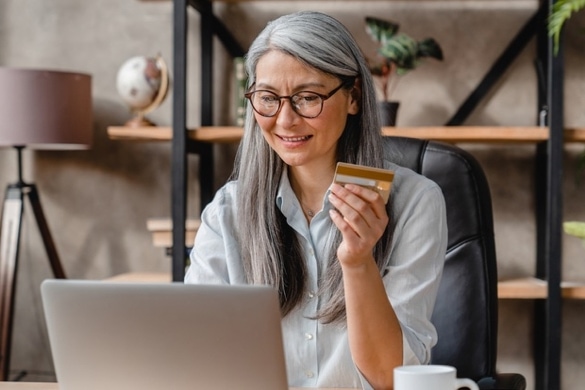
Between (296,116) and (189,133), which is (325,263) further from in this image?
(189,133)

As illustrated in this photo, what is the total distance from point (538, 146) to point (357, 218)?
1812mm

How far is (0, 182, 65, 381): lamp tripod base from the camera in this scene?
9.00 ft

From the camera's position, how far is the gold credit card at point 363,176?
1.15m

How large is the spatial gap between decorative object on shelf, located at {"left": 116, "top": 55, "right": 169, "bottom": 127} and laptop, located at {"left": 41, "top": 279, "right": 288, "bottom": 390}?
1.96 m

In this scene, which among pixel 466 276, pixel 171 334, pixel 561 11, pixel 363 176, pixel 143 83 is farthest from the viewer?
pixel 143 83

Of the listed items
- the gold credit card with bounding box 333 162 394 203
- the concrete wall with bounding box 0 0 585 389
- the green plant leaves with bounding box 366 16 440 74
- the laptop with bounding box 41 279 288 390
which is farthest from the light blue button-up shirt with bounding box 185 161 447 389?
the concrete wall with bounding box 0 0 585 389

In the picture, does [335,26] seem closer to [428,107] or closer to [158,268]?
[428,107]

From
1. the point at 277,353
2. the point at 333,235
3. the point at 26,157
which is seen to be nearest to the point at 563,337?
the point at 333,235

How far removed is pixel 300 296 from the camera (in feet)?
5.15

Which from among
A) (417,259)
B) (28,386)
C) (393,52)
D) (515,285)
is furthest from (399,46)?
(28,386)

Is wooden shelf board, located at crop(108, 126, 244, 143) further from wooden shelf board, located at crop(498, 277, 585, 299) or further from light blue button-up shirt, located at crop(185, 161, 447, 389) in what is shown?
light blue button-up shirt, located at crop(185, 161, 447, 389)

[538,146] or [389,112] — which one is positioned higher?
[389,112]

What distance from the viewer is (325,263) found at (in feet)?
5.22

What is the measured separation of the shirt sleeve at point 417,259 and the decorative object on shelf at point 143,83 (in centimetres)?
148
